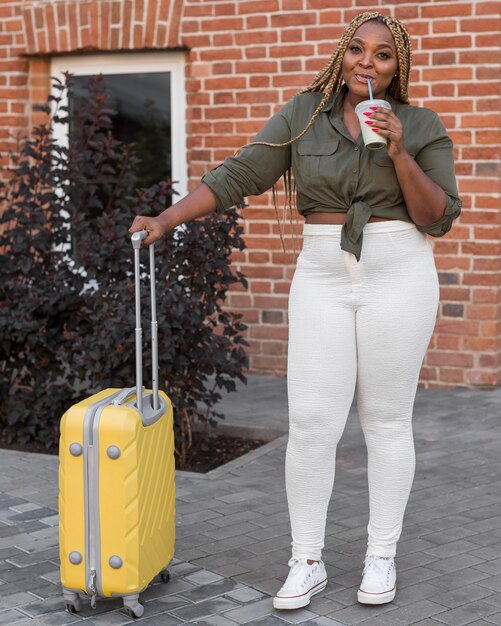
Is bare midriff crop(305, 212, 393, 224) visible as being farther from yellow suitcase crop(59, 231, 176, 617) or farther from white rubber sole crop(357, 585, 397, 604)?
white rubber sole crop(357, 585, 397, 604)

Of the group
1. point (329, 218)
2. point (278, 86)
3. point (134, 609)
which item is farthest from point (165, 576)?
point (278, 86)

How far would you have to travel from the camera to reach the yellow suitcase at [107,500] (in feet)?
12.6

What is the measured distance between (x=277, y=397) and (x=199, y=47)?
2.52m

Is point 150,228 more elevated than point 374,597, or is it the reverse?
point 150,228

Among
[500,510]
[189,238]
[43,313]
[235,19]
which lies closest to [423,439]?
[500,510]

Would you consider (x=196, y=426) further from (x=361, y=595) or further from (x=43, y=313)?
(x=361, y=595)

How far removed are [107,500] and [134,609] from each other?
0.40 metres

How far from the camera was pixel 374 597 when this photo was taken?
402 cm

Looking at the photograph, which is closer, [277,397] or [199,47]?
[277,397]

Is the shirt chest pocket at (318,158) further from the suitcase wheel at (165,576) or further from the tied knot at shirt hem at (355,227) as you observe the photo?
the suitcase wheel at (165,576)

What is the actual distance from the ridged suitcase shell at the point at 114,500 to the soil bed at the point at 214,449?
79.4 inches

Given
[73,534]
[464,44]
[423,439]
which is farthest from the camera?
[464,44]

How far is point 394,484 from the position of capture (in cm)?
408

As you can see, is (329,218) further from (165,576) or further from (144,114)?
(144,114)
